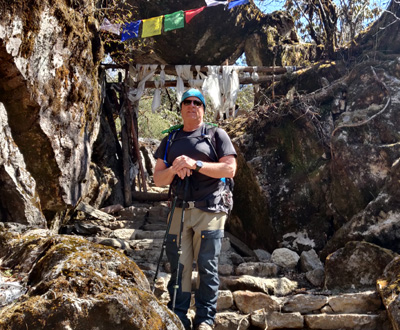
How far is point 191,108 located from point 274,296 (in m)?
2.37

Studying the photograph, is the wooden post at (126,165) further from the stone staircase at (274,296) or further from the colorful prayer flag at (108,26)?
the stone staircase at (274,296)

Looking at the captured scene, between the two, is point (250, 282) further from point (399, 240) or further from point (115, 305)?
point (115, 305)

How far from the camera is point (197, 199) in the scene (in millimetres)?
3398

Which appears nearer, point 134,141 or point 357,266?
point 357,266

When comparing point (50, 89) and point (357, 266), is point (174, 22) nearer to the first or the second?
point (50, 89)

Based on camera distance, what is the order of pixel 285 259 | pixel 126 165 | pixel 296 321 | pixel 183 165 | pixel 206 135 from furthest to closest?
pixel 126 165 → pixel 285 259 → pixel 296 321 → pixel 206 135 → pixel 183 165

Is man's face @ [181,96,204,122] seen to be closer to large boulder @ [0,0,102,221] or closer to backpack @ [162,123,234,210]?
backpack @ [162,123,234,210]

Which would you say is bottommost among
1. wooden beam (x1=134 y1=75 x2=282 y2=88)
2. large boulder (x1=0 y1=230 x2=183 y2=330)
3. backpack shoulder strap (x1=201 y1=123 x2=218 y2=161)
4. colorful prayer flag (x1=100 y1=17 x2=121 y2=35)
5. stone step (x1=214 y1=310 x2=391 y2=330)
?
stone step (x1=214 y1=310 x2=391 y2=330)

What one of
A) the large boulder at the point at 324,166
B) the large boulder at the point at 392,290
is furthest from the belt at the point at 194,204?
the large boulder at the point at 324,166

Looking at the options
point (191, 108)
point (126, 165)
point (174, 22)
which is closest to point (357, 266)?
point (191, 108)

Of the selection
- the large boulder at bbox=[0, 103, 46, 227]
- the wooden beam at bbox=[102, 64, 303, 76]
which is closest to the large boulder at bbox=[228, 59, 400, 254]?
the wooden beam at bbox=[102, 64, 303, 76]

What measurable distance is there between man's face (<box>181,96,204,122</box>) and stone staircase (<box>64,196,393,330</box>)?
1919 millimetres

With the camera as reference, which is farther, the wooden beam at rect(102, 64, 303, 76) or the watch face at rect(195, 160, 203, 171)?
the wooden beam at rect(102, 64, 303, 76)

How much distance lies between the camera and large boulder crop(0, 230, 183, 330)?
195 centimetres
